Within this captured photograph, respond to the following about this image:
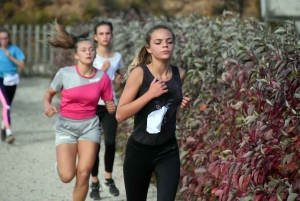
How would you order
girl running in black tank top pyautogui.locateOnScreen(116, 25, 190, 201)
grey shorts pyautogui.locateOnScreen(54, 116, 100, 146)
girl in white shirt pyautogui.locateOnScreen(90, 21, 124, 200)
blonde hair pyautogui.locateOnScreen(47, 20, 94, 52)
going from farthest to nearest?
1. girl in white shirt pyautogui.locateOnScreen(90, 21, 124, 200)
2. blonde hair pyautogui.locateOnScreen(47, 20, 94, 52)
3. grey shorts pyautogui.locateOnScreen(54, 116, 100, 146)
4. girl running in black tank top pyautogui.locateOnScreen(116, 25, 190, 201)

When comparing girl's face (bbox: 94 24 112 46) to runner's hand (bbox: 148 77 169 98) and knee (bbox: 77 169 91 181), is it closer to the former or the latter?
knee (bbox: 77 169 91 181)

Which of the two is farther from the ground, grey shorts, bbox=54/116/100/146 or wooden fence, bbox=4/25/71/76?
grey shorts, bbox=54/116/100/146

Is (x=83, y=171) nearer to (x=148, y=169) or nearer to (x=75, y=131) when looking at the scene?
(x=75, y=131)

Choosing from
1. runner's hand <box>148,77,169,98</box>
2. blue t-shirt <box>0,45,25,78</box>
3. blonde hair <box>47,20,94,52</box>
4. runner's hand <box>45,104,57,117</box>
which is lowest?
blue t-shirt <box>0,45,25,78</box>

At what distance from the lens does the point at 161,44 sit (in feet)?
16.5

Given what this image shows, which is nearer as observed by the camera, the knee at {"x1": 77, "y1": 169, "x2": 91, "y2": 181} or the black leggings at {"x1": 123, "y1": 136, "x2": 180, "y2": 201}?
the black leggings at {"x1": 123, "y1": 136, "x2": 180, "y2": 201}

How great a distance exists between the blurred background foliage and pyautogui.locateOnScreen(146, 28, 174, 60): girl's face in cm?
1778

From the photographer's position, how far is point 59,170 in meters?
6.24

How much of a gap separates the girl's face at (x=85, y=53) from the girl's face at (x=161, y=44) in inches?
59.9

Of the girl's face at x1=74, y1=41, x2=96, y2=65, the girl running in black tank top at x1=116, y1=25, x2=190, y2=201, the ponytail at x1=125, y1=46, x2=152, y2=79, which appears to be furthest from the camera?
the girl's face at x1=74, y1=41, x2=96, y2=65

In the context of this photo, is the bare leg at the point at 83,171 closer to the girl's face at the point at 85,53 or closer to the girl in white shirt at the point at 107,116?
the girl's face at the point at 85,53

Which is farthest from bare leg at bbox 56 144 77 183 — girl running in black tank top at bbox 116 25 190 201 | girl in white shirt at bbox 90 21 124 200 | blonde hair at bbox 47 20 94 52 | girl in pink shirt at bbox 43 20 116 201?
girl running in black tank top at bbox 116 25 190 201

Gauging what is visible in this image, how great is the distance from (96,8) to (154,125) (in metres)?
19.4

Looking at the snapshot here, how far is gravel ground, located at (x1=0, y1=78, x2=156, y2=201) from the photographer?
7696mm
